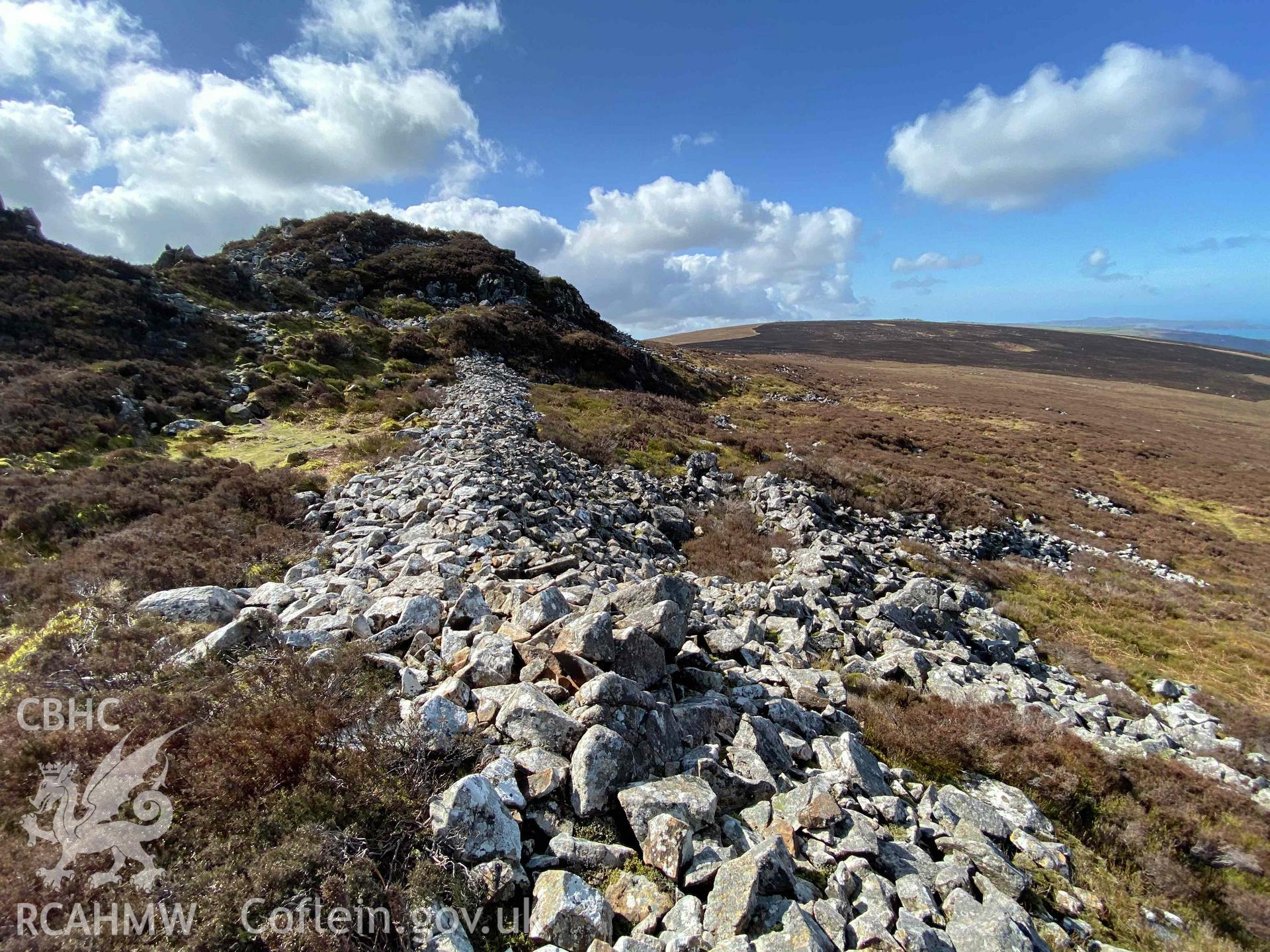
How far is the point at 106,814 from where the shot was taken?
3465mm

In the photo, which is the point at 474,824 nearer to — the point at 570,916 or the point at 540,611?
the point at 570,916

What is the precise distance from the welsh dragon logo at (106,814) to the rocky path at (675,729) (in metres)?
1.55

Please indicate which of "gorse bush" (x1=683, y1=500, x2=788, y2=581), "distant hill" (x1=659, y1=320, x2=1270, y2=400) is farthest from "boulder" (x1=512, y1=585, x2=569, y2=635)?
"distant hill" (x1=659, y1=320, x2=1270, y2=400)

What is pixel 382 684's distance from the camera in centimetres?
521

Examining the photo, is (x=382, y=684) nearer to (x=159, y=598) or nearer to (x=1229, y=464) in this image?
(x=159, y=598)

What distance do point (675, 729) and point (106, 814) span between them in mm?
4202

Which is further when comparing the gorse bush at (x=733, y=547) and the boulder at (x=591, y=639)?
the gorse bush at (x=733, y=547)

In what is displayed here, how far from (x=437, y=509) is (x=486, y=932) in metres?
7.96

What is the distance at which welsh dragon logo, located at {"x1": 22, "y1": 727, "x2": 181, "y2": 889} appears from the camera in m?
3.20

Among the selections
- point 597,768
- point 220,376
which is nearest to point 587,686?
point 597,768

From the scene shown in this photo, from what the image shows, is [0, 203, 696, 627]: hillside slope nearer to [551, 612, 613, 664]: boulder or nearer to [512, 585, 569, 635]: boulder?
[512, 585, 569, 635]: boulder

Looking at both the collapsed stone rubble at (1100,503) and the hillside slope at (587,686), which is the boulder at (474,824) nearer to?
the hillside slope at (587,686)

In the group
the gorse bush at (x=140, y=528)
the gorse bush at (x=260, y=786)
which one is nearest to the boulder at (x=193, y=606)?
the gorse bush at (x=260, y=786)

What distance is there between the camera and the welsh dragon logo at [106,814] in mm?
3197
